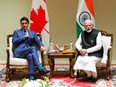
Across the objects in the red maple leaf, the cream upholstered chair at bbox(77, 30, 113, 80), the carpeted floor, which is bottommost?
the carpeted floor

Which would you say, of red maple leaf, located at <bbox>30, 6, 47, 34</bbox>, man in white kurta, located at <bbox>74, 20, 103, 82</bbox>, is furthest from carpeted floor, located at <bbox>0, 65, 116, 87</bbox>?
red maple leaf, located at <bbox>30, 6, 47, 34</bbox>

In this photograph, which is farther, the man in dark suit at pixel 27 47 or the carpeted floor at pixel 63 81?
the man in dark suit at pixel 27 47

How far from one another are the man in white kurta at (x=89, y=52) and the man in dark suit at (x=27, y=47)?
67 cm

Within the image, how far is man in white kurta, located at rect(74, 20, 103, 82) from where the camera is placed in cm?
451

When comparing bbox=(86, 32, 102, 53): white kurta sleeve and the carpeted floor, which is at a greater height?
bbox=(86, 32, 102, 53): white kurta sleeve

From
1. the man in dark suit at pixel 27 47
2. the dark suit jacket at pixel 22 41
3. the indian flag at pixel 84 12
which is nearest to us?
the man in dark suit at pixel 27 47

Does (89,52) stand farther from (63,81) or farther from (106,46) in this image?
(63,81)

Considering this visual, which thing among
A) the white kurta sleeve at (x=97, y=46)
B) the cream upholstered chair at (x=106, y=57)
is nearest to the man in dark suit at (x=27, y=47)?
the white kurta sleeve at (x=97, y=46)

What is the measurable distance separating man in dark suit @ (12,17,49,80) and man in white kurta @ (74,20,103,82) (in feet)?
2.21

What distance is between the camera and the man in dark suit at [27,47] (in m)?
4.62

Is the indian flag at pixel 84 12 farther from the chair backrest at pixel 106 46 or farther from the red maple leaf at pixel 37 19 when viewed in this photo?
the red maple leaf at pixel 37 19

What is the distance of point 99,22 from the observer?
20.3ft

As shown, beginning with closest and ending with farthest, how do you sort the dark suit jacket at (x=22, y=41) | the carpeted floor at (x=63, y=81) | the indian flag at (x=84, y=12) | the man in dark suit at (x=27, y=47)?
1. the carpeted floor at (x=63, y=81)
2. the man in dark suit at (x=27, y=47)
3. the dark suit jacket at (x=22, y=41)
4. the indian flag at (x=84, y=12)

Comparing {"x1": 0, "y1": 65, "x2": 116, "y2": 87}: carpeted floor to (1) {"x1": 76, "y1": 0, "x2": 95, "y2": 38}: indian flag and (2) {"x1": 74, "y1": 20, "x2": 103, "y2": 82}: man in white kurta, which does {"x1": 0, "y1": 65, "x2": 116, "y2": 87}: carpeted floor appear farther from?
(1) {"x1": 76, "y1": 0, "x2": 95, "y2": 38}: indian flag
